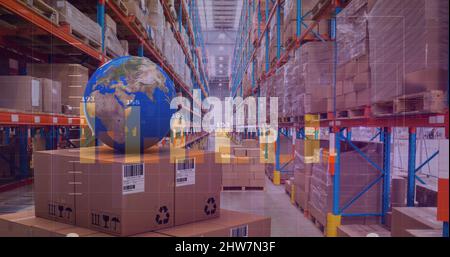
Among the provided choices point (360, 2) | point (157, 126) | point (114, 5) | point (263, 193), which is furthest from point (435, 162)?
point (157, 126)

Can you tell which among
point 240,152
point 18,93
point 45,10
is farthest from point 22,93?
point 240,152

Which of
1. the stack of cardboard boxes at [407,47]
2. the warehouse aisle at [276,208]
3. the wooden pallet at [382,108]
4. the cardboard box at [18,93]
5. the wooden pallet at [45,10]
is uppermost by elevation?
the wooden pallet at [45,10]

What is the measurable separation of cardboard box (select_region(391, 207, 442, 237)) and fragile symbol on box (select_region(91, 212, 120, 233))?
178 cm

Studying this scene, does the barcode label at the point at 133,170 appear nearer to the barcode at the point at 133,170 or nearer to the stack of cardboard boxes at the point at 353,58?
the barcode at the point at 133,170

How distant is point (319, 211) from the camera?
482cm

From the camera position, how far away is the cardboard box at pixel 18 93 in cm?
309

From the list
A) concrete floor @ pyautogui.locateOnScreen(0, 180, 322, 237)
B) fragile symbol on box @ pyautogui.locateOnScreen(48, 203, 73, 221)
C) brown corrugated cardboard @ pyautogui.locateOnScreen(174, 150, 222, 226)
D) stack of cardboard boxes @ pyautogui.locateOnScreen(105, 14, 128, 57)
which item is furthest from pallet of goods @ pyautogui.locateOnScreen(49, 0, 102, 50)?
brown corrugated cardboard @ pyautogui.locateOnScreen(174, 150, 222, 226)

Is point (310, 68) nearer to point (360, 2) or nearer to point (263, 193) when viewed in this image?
point (360, 2)

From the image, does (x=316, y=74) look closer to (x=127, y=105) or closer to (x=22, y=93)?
(x=127, y=105)

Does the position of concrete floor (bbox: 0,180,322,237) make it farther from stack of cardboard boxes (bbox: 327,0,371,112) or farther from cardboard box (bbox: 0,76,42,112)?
stack of cardboard boxes (bbox: 327,0,371,112)

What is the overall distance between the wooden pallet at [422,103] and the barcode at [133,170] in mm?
1893

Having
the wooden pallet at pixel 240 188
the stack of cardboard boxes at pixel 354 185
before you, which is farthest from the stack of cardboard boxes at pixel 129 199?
the wooden pallet at pixel 240 188

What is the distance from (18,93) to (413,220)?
3.54 m
